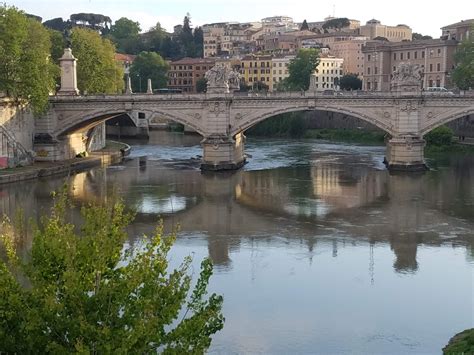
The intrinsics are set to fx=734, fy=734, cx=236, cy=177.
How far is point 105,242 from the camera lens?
8.30 m

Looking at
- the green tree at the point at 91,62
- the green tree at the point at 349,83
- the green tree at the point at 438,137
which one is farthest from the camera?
the green tree at the point at 349,83

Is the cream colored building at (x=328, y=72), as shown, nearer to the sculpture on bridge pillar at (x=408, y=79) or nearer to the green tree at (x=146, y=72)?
the green tree at (x=146, y=72)

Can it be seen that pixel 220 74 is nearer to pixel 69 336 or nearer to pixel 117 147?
pixel 117 147

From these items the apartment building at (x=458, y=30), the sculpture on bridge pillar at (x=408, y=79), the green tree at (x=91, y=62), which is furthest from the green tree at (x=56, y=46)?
the apartment building at (x=458, y=30)

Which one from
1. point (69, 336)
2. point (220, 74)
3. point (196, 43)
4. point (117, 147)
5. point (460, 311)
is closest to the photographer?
point (69, 336)

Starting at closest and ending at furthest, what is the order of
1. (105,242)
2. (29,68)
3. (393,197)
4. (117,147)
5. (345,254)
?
(105,242), (345,254), (393,197), (29,68), (117,147)

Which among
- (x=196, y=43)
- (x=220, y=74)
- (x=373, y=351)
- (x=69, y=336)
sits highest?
(x=196, y=43)

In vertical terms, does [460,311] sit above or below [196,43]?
below

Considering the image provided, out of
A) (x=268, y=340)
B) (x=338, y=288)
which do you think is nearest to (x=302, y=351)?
(x=268, y=340)

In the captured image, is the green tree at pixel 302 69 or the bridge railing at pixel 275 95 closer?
the bridge railing at pixel 275 95

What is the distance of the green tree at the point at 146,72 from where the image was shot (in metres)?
91.9

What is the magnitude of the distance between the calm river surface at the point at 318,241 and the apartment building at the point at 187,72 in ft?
188

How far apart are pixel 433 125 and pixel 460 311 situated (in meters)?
25.3

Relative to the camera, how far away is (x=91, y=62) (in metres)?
51.0
